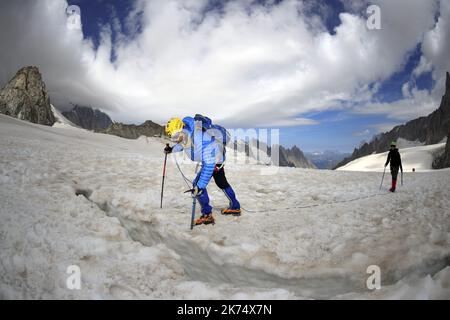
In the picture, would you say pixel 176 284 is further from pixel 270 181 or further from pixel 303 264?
pixel 270 181

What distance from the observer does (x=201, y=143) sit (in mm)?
6352

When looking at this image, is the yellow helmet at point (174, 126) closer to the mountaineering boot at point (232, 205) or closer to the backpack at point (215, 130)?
the backpack at point (215, 130)

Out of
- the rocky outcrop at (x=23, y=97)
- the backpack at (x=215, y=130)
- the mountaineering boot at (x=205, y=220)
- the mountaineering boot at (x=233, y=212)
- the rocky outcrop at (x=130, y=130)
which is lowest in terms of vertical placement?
the mountaineering boot at (x=205, y=220)

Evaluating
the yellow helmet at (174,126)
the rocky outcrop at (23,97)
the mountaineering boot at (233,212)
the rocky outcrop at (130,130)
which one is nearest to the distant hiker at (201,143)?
the yellow helmet at (174,126)

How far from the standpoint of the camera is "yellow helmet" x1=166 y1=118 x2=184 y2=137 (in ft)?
21.3

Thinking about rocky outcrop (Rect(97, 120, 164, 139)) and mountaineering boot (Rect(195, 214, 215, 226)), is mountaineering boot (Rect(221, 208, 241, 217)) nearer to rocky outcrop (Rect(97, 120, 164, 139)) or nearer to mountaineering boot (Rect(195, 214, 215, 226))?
mountaineering boot (Rect(195, 214, 215, 226))

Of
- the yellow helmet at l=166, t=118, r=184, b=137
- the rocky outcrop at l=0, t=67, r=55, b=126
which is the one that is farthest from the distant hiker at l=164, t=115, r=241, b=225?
the rocky outcrop at l=0, t=67, r=55, b=126

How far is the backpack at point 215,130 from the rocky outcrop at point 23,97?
22567 centimetres

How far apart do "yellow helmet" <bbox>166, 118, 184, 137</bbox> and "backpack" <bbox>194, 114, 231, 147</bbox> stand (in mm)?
407

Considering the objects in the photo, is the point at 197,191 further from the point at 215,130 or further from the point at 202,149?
the point at 215,130

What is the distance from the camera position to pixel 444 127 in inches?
6905

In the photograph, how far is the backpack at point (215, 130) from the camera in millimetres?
6578

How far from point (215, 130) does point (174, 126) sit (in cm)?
103
